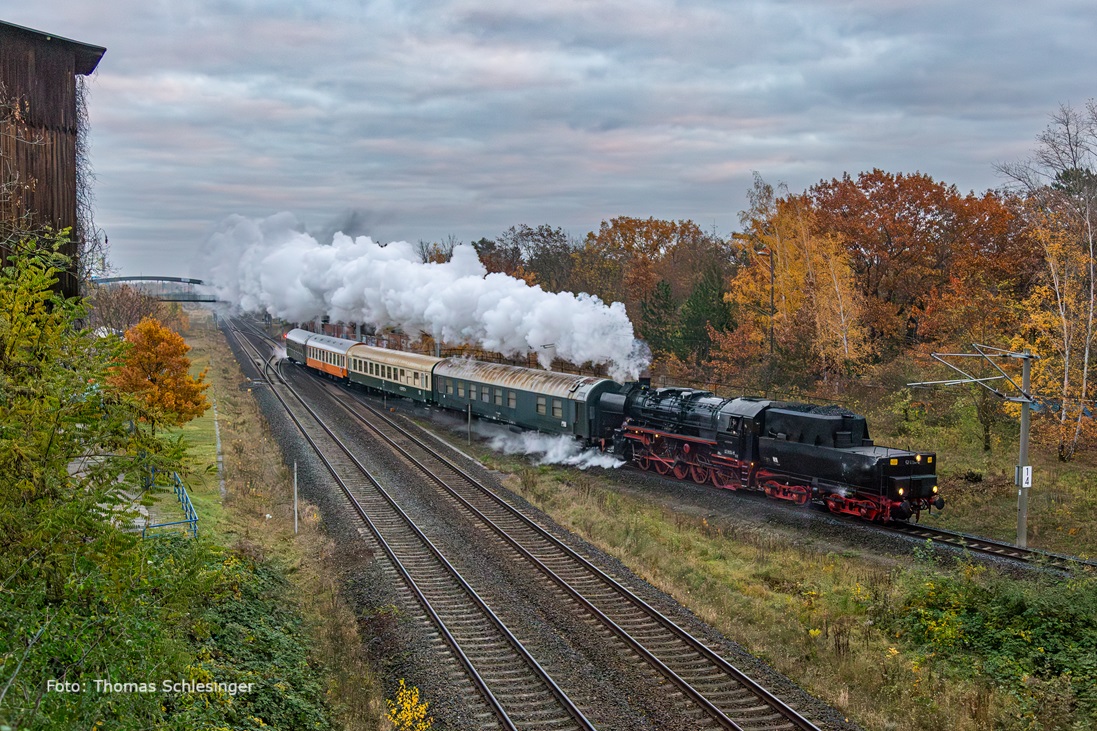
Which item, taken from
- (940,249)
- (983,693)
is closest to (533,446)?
(983,693)

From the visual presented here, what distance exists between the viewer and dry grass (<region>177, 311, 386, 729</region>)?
12336 millimetres

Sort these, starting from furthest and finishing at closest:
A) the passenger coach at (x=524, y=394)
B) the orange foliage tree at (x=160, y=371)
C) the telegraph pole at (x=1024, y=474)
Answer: the passenger coach at (x=524, y=394) → the orange foliage tree at (x=160, y=371) → the telegraph pole at (x=1024, y=474)

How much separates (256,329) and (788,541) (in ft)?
392

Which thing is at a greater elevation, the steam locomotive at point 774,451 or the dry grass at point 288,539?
the steam locomotive at point 774,451

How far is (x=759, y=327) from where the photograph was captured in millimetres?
45062

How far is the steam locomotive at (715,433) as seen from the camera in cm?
2127

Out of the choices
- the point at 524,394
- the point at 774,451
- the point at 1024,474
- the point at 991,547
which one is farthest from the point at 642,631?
the point at 524,394

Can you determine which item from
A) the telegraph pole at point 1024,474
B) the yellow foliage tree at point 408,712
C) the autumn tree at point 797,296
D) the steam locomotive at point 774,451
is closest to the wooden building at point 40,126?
the yellow foliage tree at point 408,712

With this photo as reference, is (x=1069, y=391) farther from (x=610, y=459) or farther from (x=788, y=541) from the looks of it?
(x=610, y=459)

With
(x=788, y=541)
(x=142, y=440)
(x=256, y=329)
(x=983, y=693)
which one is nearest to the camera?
(x=142, y=440)

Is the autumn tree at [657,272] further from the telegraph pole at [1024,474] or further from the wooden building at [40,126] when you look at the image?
the wooden building at [40,126]

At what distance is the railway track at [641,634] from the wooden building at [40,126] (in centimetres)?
1219

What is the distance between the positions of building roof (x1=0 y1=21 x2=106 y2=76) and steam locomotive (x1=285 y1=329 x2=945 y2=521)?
18120mm

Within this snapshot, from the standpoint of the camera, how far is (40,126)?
1828 centimetres
